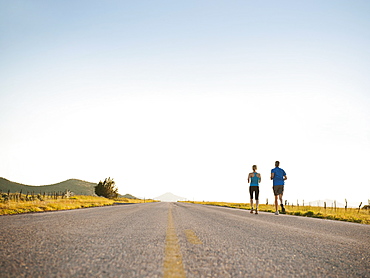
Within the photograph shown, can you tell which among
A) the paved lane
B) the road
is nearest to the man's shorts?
the paved lane

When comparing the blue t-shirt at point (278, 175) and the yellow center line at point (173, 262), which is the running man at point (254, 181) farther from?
the yellow center line at point (173, 262)

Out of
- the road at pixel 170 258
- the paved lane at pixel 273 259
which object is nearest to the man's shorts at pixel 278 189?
the paved lane at pixel 273 259

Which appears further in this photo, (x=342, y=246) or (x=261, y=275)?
(x=342, y=246)

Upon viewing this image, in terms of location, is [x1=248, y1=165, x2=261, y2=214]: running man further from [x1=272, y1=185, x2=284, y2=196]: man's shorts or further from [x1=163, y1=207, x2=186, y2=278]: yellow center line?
[x1=163, y1=207, x2=186, y2=278]: yellow center line

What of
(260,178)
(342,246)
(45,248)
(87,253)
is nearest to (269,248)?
(342,246)

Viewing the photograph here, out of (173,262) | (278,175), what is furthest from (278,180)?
(173,262)

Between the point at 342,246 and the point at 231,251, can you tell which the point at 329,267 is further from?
the point at 342,246

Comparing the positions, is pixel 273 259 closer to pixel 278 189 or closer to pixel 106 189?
pixel 278 189

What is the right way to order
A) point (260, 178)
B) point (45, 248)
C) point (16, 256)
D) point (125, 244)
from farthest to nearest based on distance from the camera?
1. point (260, 178)
2. point (125, 244)
3. point (45, 248)
4. point (16, 256)

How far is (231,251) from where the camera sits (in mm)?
3316

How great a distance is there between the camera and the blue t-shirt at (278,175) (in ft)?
42.7

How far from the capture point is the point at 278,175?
13.1m

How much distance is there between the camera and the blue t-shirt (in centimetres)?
1300

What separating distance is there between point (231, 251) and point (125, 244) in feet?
4.53
